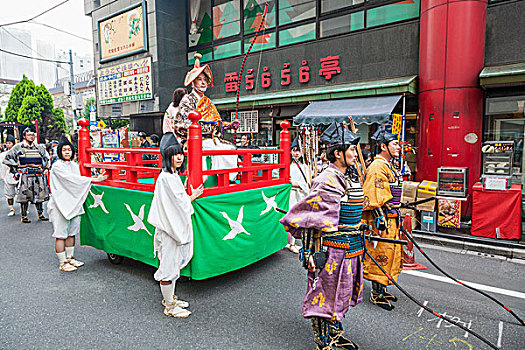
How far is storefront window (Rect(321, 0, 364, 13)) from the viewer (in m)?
9.77

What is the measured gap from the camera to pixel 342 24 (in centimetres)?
999

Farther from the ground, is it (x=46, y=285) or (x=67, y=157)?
(x=67, y=157)

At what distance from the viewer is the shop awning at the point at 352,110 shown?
822 centimetres

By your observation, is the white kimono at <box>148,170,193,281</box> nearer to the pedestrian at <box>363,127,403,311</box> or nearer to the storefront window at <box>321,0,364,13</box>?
the pedestrian at <box>363,127,403,311</box>

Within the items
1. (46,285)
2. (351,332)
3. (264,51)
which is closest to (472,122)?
(351,332)

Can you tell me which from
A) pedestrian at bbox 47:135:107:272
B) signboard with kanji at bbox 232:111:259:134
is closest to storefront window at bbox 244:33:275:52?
signboard with kanji at bbox 232:111:259:134

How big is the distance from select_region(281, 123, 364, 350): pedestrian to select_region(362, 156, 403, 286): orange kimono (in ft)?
3.02

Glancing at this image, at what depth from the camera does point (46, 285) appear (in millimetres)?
4406

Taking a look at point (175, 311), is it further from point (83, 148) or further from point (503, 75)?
point (503, 75)

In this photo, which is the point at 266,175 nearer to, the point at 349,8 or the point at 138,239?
the point at 138,239

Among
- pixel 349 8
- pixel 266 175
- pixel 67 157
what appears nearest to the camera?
pixel 67 157

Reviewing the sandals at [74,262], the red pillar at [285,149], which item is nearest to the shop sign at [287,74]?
the red pillar at [285,149]

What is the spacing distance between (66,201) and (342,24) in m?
8.85

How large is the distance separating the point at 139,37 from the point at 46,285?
12.7m
